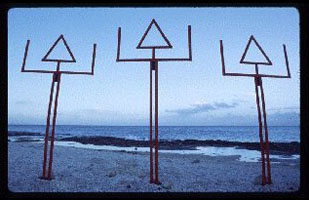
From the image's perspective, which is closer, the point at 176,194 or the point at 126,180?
the point at 176,194

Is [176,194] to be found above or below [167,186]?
above

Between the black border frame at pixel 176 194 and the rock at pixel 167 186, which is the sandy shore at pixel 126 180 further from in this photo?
the black border frame at pixel 176 194

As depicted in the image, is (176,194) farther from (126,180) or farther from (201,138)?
(201,138)

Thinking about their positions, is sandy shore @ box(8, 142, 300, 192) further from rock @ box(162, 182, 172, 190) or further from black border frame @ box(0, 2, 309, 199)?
black border frame @ box(0, 2, 309, 199)

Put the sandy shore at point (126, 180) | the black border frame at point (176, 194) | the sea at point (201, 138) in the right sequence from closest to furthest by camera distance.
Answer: the black border frame at point (176, 194)
the sandy shore at point (126, 180)
the sea at point (201, 138)

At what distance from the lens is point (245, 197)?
135 inches

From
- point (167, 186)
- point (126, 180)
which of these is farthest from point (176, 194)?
point (126, 180)

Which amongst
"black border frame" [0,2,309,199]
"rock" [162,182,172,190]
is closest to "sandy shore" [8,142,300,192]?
"rock" [162,182,172,190]

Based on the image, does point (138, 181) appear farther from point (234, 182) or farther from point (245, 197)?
point (245, 197)

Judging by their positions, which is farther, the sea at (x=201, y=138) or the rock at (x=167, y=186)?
the sea at (x=201, y=138)

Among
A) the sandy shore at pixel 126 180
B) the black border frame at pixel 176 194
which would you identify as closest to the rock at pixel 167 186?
the sandy shore at pixel 126 180
